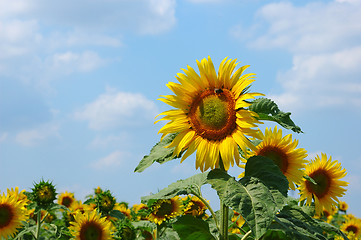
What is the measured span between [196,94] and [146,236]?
330 centimetres

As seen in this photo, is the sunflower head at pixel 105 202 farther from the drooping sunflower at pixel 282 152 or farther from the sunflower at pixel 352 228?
the sunflower at pixel 352 228

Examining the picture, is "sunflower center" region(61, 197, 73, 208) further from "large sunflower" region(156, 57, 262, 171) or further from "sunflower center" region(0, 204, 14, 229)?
"large sunflower" region(156, 57, 262, 171)

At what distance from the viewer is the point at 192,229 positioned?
2.78 m

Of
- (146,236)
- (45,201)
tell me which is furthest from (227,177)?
(45,201)

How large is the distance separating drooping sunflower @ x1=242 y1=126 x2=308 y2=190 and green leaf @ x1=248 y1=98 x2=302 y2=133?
71 cm

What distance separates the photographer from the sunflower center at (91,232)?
5.02 metres

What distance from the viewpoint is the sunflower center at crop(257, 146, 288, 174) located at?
132 inches

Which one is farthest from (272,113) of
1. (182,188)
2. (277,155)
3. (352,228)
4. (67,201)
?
(67,201)

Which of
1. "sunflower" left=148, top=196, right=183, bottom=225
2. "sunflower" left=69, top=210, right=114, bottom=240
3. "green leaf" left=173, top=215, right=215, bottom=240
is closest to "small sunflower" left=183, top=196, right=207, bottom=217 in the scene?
"sunflower" left=148, top=196, right=183, bottom=225

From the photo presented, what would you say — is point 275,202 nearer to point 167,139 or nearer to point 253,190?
point 253,190

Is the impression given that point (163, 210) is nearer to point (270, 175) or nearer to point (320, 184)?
point (320, 184)

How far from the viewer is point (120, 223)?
16.6 ft

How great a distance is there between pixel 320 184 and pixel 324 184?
0.07 metres

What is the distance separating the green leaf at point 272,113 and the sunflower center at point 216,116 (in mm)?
145
